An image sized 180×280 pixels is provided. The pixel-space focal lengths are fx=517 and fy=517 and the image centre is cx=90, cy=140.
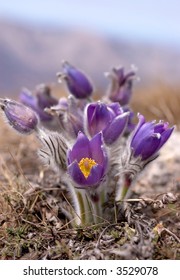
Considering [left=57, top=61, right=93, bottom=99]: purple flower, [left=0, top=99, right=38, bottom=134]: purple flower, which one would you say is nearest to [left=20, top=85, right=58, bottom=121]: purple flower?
[left=57, top=61, right=93, bottom=99]: purple flower

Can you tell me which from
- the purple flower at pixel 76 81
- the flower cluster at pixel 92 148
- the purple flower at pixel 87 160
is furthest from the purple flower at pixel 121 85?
the purple flower at pixel 87 160

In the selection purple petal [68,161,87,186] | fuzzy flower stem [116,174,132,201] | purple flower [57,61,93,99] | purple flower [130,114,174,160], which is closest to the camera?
purple petal [68,161,87,186]

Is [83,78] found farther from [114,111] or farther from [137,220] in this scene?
[137,220]

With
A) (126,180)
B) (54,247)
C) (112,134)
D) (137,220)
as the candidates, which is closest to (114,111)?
(112,134)

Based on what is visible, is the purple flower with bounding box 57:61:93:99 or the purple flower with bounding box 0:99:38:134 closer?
the purple flower with bounding box 0:99:38:134

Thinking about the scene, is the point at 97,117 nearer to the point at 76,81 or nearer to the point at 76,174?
the point at 76,174

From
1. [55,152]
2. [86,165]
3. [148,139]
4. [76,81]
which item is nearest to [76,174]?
[86,165]

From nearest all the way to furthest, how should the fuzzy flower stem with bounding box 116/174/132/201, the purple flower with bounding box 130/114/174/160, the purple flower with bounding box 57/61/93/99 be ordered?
the purple flower with bounding box 130/114/174/160, the fuzzy flower stem with bounding box 116/174/132/201, the purple flower with bounding box 57/61/93/99

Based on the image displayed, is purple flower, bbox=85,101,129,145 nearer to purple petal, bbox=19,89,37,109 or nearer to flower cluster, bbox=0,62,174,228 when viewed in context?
flower cluster, bbox=0,62,174,228
